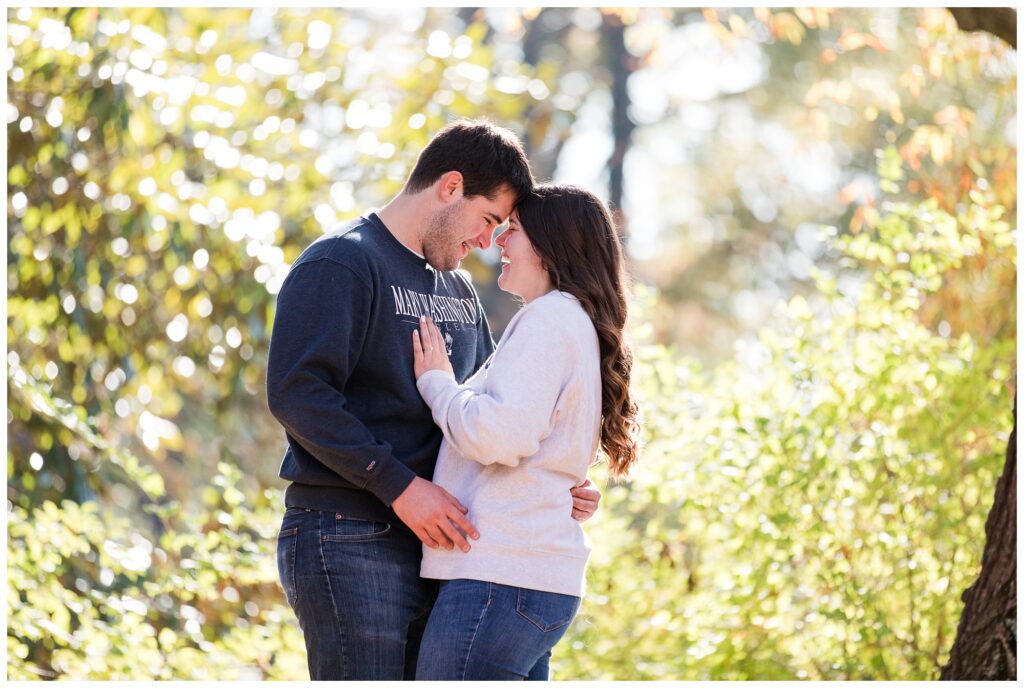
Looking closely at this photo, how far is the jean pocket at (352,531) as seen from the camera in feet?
7.82

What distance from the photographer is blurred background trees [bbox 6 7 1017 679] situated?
4219mm

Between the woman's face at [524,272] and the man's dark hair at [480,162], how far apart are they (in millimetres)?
134

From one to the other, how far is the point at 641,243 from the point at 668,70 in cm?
231

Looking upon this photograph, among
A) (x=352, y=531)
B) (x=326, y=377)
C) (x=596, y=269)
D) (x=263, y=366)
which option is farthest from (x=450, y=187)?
(x=263, y=366)

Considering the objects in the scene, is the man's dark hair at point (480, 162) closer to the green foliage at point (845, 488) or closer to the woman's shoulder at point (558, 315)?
the woman's shoulder at point (558, 315)

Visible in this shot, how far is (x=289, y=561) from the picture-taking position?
2.43 meters

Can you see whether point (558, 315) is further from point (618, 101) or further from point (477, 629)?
point (618, 101)

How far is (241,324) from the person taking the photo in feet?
16.6

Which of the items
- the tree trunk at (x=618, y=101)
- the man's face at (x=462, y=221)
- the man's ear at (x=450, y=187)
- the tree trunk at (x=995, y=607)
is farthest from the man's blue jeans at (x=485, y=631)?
the tree trunk at (x=618, y=101)

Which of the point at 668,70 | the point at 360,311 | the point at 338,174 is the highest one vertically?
the point at 668,70

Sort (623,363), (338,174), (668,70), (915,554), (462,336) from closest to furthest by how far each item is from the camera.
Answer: (623,363) → (462,336) → (915,554) → (338,174) → (668,70)

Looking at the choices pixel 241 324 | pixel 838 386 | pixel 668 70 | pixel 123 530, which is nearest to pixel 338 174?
pixel 241 324

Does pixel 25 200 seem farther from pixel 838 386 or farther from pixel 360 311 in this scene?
pixel 838 386

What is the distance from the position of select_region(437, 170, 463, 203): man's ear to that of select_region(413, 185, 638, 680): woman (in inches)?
6.3
